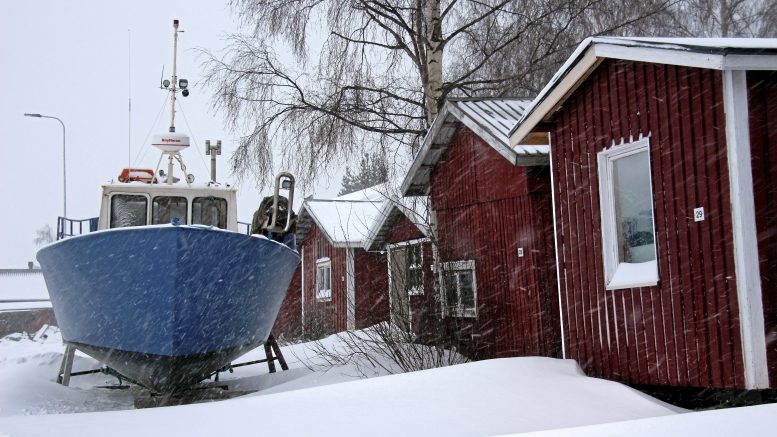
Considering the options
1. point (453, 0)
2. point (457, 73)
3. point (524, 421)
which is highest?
point (453, 0)

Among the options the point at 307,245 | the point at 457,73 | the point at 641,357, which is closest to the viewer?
the point at 641,357

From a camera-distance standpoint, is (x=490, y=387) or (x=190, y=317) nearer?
(x=490, y=387)

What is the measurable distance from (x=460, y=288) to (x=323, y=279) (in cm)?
1135

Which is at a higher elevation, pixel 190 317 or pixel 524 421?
pixel 190 317

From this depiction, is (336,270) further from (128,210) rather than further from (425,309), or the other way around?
(425,309)

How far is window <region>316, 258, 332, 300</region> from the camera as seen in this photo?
22094 millimetres

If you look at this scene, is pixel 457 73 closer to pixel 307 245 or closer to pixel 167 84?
pixel 167 84

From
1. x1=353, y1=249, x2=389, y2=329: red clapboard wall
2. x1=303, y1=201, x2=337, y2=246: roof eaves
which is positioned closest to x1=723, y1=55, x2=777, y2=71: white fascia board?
x1=353, y1=249, x2=389, y2=329: red clapboard wall

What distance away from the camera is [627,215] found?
793 centimetres

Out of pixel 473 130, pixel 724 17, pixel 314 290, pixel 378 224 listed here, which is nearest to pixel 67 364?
pixel 473 130

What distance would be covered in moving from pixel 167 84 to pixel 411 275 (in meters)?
6.71

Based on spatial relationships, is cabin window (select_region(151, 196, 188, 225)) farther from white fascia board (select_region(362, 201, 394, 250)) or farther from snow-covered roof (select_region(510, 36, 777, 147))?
snow-covered roof (select_region(510, 36, 777, 147))

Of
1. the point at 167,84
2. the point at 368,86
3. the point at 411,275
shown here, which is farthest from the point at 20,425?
the point at 368,86

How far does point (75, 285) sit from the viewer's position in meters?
10.7
